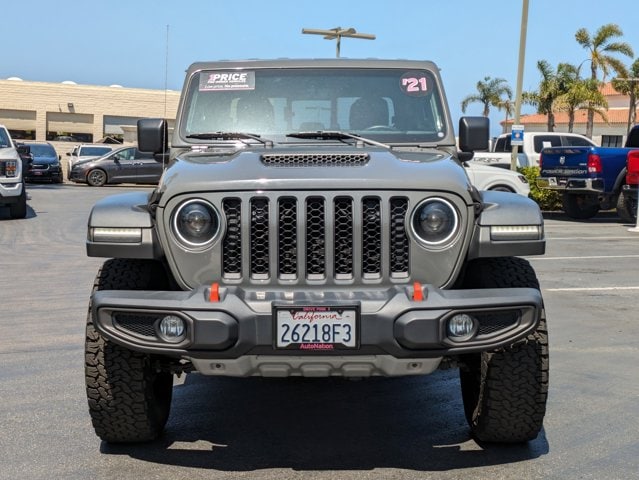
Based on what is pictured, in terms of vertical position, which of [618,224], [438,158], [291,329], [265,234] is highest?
[438,158]

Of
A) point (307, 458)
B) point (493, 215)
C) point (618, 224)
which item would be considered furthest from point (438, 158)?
point (618, 224)

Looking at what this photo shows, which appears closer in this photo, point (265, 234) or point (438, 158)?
point (265, 234)

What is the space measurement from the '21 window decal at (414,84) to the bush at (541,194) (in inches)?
603

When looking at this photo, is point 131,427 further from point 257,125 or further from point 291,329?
point 257,125

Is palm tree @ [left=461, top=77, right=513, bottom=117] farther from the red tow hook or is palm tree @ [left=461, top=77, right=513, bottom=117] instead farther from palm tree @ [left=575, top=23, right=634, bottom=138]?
the red tow hook

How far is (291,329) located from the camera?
3.64m

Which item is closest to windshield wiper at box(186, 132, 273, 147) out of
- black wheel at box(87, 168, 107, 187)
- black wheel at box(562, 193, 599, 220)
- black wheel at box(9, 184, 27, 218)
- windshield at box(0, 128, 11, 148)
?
black wheel at box(9, 184, 27, 218)

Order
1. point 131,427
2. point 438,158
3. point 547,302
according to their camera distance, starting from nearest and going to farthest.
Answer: point 131,427 < point 438,158 < point 547,302

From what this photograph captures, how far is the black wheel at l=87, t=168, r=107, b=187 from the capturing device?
97.4 feet

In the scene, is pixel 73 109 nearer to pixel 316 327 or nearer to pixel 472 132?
pixel 472 132

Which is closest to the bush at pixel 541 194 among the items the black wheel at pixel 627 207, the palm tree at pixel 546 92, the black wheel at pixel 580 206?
the black wheel at pixel 580 206

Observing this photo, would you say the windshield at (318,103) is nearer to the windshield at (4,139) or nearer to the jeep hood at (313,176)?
the jeep hood at (313,176)

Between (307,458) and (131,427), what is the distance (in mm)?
846

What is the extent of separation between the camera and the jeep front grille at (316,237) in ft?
12.7
